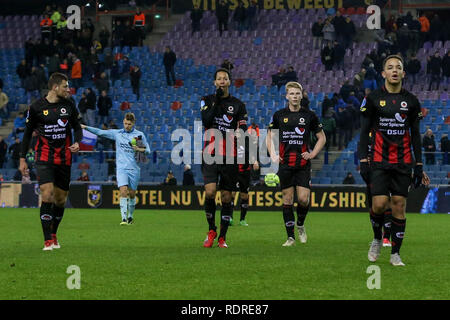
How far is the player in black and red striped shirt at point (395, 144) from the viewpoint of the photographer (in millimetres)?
10336

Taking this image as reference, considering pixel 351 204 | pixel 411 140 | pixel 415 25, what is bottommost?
pixel 351 204

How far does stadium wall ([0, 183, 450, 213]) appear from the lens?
28.2 meters

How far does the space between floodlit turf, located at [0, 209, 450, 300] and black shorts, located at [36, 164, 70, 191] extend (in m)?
0.94

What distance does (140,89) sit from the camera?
3928cm

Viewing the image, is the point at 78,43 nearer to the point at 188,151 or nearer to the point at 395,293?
the point at 188,151

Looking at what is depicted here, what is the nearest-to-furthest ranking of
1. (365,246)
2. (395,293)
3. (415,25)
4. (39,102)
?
(395,293), (39,102), (365,246), (415,25)

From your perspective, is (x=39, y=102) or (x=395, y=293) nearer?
(x=395, y=293)

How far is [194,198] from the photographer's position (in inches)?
1153

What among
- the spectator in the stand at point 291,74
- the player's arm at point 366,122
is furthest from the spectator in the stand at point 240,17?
the player's arm at point 366,122

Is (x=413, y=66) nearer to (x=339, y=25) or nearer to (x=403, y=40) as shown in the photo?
(x=403, y=40)

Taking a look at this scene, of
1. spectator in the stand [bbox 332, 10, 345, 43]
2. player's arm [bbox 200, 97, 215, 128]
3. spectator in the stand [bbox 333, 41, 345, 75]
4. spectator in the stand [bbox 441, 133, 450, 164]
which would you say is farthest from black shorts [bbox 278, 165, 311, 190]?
spectator in the stand [bbox 332, 10, 345, 43]
